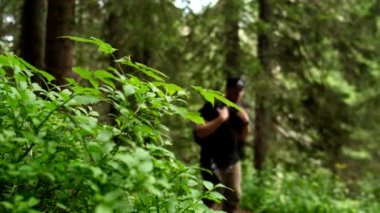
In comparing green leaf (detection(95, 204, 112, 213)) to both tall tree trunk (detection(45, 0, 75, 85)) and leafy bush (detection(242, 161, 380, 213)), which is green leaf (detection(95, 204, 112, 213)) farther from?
leafy bush (detection(242, 161, 380, 213))

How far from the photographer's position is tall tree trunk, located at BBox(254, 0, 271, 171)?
13.7m

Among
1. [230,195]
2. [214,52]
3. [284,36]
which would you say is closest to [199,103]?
[214,52]

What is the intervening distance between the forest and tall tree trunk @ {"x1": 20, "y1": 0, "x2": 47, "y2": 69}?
0.6 inches

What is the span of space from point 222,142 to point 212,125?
→ 0.54m

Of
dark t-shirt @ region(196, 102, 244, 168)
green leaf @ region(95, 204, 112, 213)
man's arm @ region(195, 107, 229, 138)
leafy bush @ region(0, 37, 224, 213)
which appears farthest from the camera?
dark t-shirt @ region(196, 102, 244, 168)

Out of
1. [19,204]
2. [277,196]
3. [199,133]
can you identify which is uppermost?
[19,204]

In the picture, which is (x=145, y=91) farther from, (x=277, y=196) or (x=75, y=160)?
(x=277, y=196)

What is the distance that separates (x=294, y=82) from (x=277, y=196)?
5550 millimetres

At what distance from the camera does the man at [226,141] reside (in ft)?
21.4

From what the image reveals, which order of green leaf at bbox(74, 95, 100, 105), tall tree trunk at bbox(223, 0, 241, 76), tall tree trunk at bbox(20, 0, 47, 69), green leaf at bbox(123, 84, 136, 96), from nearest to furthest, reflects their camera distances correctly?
green leaf at bbox(123, 84, 136, 96), green leaf at bbox(74, 95, 100, 105), tall tree trunk at bbox(20, 0, 47, 69), tall tree trunk at bbox(223, 0, 241, 76)

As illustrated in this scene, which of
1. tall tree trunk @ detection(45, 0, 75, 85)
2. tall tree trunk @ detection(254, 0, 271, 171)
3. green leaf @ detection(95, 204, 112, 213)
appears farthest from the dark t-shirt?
tall tree trunk @ detection(254, 0, 271, 171)

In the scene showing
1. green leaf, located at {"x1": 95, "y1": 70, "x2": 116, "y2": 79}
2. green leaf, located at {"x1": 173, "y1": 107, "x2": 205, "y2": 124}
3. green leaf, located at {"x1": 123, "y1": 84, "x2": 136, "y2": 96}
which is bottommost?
green leaf, located at {"x1": 173, "y1": 107, "x2": 205, "y2": 124}

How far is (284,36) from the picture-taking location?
1459cm

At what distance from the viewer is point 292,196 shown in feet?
34.3
